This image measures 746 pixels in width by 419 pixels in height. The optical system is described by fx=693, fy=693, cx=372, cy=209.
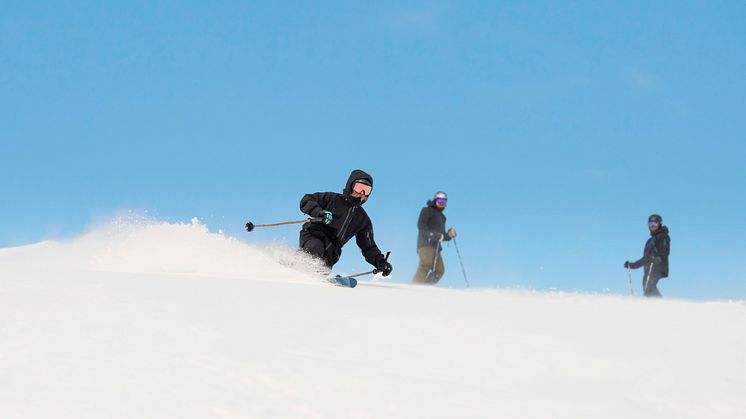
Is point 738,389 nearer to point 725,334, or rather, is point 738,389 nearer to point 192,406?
point 725,334

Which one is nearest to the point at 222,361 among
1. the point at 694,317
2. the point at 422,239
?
the point at 694,317

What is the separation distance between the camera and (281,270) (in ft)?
25.5

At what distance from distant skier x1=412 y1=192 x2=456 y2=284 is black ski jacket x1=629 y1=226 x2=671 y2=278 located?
159 inches

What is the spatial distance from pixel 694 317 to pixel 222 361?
526 cm

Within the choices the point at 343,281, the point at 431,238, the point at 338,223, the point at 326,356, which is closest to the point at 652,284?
the point at 431,238

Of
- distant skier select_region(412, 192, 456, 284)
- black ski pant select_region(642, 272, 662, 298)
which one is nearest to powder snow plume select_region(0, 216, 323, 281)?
distant skier select_region(412, 192, 456, 284)

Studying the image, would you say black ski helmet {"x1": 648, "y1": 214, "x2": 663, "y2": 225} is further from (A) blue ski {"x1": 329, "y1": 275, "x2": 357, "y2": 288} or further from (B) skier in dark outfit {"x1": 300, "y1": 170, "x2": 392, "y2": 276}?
(A) blue ski {"x1": 329, "y1": 275, "x2": 357, "y2": 288}

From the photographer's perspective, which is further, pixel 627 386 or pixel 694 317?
pixel 694 317

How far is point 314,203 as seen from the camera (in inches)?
335

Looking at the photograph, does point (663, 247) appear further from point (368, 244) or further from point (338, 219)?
point (338, 219)

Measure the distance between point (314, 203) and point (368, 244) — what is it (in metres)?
1.10

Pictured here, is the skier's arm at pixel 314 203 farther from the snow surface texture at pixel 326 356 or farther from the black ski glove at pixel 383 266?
the snow surface texture at pixel 326 356

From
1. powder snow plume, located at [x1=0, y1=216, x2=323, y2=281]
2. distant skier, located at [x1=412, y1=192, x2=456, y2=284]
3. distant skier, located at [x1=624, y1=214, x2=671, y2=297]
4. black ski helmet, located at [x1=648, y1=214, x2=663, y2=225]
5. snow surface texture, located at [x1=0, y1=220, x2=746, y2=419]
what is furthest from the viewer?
distant skier, located at [x1=412, y1=192, x2=456, y2=284]

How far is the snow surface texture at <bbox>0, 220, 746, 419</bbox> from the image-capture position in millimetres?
2824
